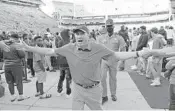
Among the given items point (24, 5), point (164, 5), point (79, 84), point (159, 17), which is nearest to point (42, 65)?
point (79, 84)

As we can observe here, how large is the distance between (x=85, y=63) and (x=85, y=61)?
28 mm

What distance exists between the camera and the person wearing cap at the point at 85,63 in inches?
120

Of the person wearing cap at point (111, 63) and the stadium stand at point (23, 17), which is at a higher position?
the stadium stand at point (23, 17)

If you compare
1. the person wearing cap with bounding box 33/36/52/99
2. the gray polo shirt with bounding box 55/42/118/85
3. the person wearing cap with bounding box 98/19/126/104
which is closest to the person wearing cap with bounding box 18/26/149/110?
the gray polo shirt with bounding box 55/42/118/85

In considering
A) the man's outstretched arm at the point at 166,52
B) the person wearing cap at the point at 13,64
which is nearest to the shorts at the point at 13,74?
the person wearing cap at the point at 13,64

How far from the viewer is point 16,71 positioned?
5.33 meters

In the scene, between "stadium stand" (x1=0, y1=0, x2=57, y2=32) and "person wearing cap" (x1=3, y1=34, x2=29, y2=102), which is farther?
"stadium stand" (x1=0, y1=0, x2=57, y2=32)

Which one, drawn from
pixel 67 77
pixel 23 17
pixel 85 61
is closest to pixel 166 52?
pixel 85 61

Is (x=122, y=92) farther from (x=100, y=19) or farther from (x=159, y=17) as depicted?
(x=100, y=19)

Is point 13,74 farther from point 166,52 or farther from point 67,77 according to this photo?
point 166,52

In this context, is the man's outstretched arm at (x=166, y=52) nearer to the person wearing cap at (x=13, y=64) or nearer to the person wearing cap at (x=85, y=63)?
the person wearing cap at (x=85, y=63)

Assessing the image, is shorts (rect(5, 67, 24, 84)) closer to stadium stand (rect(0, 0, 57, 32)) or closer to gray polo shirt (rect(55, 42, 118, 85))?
gray polo shirt (rect(55, 42, 118, 85))

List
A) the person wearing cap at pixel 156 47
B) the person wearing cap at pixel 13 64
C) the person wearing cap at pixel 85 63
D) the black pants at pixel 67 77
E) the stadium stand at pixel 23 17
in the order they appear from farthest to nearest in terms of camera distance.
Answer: the stadium stand at pixel 23 17, the person wearing cap at pixel 156 47, the black pants at pixel 67 77, the person wearing cap at pixel 13 64, the person wearing cap at pixel 85 63

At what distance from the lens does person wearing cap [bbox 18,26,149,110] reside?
305 cm
